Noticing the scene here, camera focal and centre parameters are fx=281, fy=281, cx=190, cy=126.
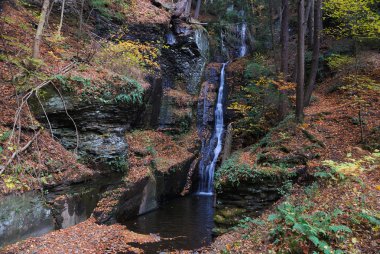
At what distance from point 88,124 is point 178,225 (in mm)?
5045

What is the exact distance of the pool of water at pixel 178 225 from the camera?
8750 mm

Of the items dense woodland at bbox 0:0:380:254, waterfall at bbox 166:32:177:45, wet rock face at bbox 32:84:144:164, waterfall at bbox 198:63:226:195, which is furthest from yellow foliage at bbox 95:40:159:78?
waterfall at bbox 198:63:226:195

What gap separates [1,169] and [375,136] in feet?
38.2

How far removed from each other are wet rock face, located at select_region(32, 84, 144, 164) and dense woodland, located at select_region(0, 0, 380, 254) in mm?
43

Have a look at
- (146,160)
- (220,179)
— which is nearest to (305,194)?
(220,179)

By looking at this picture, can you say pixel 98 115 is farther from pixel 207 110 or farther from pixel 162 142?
pixel 207 110

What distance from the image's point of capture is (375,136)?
9953 mm

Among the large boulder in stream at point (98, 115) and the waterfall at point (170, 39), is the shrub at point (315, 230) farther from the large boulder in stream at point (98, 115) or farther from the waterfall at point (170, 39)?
the waterfall at point (170, 39)

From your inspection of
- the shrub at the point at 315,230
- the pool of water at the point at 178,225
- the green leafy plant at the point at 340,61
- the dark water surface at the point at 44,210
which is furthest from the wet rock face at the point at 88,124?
the green leafy plant at the point at 340,61

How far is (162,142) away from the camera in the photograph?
52.4 ft

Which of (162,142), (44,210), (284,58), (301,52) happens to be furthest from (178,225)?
(284,58)

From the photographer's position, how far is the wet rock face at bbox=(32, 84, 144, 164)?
9508 mm

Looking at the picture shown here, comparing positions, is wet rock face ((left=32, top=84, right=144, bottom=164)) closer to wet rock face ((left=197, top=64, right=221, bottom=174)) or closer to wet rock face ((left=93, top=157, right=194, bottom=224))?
wet rock face ((left=93, top=157, right=194, bottom=224))

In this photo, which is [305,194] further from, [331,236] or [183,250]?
[183,250]
